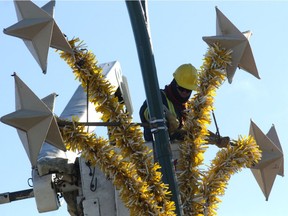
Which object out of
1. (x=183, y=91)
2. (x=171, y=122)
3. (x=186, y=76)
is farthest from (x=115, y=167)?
(x=183, y=91)

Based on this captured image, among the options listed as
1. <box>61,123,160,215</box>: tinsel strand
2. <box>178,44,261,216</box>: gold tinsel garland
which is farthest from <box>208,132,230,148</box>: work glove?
<box>61,123,160,215</box>: tinsel strand

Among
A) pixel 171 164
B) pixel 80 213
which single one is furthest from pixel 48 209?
pixel 171 164

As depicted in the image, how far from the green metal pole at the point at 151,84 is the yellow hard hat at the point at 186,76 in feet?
6.59

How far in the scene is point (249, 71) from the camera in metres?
10.9

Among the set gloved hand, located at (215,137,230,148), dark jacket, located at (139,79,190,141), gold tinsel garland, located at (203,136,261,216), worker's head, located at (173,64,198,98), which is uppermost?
worker's head, located at (173,64,198,98)

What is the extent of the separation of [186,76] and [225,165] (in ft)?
5.99

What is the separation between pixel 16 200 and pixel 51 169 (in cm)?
68

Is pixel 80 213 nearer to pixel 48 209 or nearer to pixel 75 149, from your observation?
pixel 48 209

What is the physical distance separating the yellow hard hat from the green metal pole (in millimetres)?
2008

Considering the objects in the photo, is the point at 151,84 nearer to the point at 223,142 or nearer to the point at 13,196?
the point at 223,142

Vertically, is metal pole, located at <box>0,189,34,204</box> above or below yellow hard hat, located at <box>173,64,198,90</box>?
below

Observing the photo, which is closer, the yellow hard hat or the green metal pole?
the green metal pole

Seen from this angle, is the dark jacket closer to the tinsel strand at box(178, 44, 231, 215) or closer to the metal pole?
the tinsel strand at box(178, 44, 231, 215)

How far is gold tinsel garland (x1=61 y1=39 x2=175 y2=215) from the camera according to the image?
962 cm
